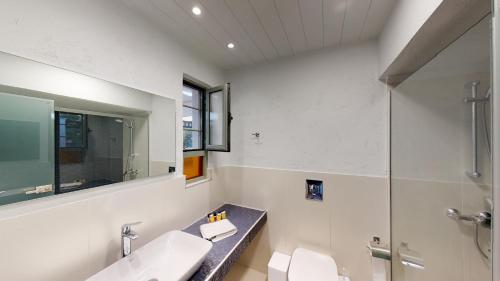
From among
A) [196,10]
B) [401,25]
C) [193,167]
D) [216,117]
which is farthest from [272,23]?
[193,167]

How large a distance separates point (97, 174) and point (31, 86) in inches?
20.0

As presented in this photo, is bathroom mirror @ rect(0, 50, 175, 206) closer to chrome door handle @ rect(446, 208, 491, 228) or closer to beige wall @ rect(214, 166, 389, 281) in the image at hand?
beige wall @ rect(214, 166, 389, 281)

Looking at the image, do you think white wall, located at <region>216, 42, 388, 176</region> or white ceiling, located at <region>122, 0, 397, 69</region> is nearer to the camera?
white ceiling, located at <region>122, 0, 397, 69</region>

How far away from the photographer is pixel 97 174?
99cm

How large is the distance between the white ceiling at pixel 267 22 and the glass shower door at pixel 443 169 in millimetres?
553

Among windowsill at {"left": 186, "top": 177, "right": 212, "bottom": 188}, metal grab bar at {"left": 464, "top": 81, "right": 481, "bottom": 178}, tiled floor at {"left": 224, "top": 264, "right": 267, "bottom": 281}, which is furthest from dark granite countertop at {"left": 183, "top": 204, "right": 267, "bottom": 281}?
metal grab bar at {"left": 464, "top": 81, "right": 481, "bottom": 178}

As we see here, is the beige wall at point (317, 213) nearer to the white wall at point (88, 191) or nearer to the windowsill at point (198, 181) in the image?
the windowsill at point (198, 181)

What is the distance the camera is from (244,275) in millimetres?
1855

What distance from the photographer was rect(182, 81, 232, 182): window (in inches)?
68.8

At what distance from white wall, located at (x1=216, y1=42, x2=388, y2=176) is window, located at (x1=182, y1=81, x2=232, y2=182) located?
29 centimetres

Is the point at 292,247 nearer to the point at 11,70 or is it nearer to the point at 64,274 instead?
the point at 64,274

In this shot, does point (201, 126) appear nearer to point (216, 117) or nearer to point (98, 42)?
point (216, 117)

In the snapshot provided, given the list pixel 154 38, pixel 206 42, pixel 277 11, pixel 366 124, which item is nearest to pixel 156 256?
pixel 154 38

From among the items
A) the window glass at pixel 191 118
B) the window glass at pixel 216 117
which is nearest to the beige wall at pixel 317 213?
the window glass at pixel 216 117
